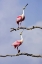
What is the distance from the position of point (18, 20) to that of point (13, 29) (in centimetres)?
226

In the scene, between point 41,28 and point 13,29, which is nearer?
point 41,28

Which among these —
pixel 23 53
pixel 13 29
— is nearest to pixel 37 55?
pixel 23 53

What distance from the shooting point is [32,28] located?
26.7 feet

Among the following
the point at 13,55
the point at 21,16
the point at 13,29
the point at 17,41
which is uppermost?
the point at 21,16

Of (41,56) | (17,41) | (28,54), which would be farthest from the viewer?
(17,41)

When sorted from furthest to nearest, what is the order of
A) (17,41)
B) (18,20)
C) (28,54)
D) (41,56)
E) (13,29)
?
1. (18,20)
2. (17,41)
3. (13,29)
4. (28,54)
5. (41,56)

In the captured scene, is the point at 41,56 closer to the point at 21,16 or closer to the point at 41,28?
the point at 41,28

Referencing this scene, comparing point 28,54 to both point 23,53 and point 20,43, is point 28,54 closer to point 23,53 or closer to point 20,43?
point 23,53

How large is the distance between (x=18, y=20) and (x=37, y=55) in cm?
381

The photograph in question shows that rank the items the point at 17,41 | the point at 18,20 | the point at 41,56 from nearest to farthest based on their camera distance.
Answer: the point at 41,56
the point at 17,41
the point at 18,20

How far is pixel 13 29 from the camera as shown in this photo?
8953 millimetres

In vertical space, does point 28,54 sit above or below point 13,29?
below

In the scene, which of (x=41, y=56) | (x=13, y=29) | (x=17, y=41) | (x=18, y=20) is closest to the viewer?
(x=41, y=56)

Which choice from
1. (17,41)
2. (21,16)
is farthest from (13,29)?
(21,16)
